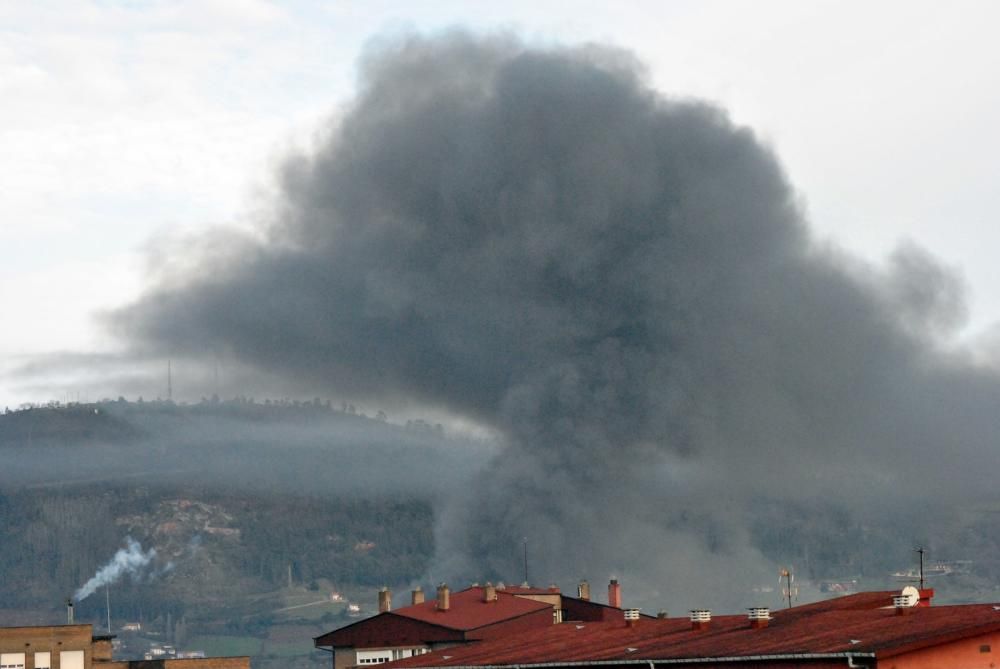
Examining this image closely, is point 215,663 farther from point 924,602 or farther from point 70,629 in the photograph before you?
point 924,602

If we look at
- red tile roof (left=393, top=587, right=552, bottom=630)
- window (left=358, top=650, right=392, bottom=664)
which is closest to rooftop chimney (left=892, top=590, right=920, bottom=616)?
red tile roof (left=393, top=587, right=552, bottom=630)

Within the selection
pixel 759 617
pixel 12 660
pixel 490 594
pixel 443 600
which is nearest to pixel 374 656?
pixel 443 600

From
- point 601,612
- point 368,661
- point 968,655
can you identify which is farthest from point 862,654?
point 601,612

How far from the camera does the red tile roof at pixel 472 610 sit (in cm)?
12131

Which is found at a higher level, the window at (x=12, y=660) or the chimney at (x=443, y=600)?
the chimney at (x=443, y=600)

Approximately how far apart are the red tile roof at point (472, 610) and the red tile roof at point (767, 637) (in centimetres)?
3519

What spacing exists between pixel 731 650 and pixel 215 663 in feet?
189

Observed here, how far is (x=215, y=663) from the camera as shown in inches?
4476

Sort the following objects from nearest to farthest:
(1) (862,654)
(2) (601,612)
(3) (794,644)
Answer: (1) (862,654) < (3) (794,644) < (2) (601,612)

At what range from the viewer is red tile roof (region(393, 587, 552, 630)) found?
12131 cm

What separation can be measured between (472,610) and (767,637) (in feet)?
210

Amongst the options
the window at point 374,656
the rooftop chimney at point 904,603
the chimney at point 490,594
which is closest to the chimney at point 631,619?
the rooftop chimney at point 904,603

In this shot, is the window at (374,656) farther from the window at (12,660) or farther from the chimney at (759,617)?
the chimney at (759,617)

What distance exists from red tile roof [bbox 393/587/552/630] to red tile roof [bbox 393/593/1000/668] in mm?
35193
